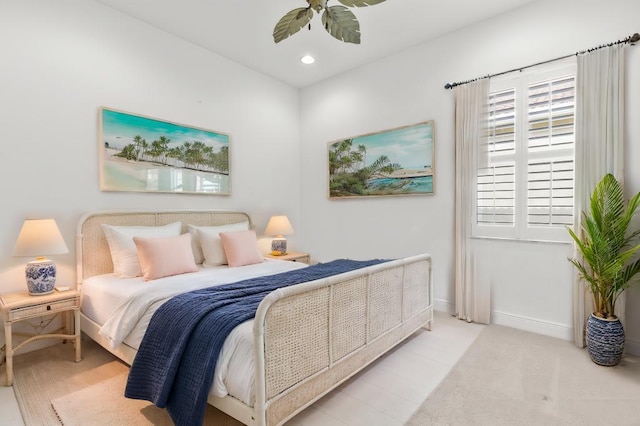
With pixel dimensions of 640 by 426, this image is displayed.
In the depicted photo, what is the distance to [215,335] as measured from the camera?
163 centimetres

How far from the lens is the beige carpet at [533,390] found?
72.3 inches

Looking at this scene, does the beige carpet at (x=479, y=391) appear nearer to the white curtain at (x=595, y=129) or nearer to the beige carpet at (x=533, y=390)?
the beige carpet at (x=533, y=390)

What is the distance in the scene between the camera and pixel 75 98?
9.52 ft

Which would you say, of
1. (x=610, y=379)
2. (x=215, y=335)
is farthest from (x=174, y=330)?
(x=610, y=379)

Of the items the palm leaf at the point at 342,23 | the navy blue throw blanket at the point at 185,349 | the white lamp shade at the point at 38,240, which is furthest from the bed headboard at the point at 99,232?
the palm leaf at the point at 342,23

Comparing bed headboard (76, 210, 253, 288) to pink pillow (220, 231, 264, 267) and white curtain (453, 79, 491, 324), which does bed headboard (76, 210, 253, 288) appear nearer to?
pink pillow (220, 231, 264, 267)

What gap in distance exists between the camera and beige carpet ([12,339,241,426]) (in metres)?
1.84

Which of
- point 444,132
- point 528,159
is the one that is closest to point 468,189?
point 528,159

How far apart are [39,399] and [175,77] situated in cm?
315

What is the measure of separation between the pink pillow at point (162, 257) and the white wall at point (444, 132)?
2.27 meters

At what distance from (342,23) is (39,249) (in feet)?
8.76

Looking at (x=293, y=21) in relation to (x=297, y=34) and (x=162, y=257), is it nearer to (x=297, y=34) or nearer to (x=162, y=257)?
(x=297, y=34)

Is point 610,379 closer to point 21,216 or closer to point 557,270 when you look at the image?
point 557,270

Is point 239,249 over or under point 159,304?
over
